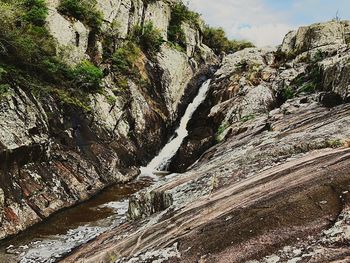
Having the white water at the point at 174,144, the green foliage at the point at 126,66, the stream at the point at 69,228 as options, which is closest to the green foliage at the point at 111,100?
the green foliage at the point at 126,66

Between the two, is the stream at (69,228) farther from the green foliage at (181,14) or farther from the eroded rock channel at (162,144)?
the green foliage at (181,14)

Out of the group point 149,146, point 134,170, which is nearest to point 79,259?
point 134,170

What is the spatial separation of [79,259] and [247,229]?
4573 millimetres

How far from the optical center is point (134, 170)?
84.3 ft

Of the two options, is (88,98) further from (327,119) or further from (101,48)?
(327,119)

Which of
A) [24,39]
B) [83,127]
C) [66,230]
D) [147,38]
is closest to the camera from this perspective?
[66,230]

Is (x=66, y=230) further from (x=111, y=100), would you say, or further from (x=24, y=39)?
(x=111, y=100)

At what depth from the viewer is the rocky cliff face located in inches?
633

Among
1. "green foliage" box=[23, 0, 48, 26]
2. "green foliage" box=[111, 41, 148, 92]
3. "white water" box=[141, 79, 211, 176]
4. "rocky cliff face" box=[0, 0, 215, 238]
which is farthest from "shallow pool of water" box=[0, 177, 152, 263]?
"green foliage" box=[23, 0, 48, 26]

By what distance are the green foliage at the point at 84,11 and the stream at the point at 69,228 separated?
1485 cm

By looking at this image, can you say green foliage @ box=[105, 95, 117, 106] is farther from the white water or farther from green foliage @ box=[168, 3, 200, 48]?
green foliage @ box=[168, 3, 200, 48]

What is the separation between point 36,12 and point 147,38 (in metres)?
13.9

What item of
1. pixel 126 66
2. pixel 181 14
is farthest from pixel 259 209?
pixel 181 14

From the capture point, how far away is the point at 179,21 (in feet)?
156
